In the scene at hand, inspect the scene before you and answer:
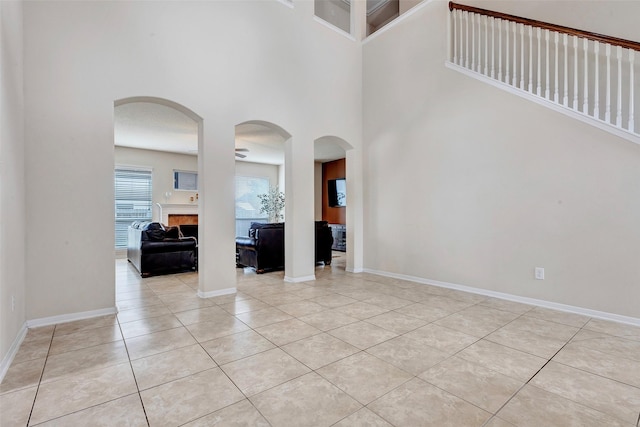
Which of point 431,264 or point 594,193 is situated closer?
point 594,193

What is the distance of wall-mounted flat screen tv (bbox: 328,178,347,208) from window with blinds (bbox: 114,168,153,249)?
5.09m

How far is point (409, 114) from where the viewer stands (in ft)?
14.8

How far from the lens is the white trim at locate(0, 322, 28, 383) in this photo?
188 cm

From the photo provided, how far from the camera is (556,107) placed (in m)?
3.12

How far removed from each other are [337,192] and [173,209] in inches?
185

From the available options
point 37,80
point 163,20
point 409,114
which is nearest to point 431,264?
point 409,114

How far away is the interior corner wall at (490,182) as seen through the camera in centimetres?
287

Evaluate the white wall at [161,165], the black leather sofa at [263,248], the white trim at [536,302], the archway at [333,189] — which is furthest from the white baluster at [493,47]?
the white wall at [161,165]

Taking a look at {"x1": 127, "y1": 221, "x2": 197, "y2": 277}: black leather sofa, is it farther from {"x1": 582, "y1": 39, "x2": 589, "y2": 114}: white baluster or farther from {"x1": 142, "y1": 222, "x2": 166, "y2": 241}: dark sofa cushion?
{"x1": 582, "y1": 39, "x2": 589, "y2": 114}: white baluster

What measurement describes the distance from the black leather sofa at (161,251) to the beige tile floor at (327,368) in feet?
6.08

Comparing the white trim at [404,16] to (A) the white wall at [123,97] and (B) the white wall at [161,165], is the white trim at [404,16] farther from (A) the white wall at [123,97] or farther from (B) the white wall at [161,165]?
(B) the white wall at [161,165]

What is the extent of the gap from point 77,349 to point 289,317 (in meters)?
1.66

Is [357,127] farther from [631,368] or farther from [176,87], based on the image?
[631,368]

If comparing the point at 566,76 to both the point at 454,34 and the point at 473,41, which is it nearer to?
the point at 473,41
